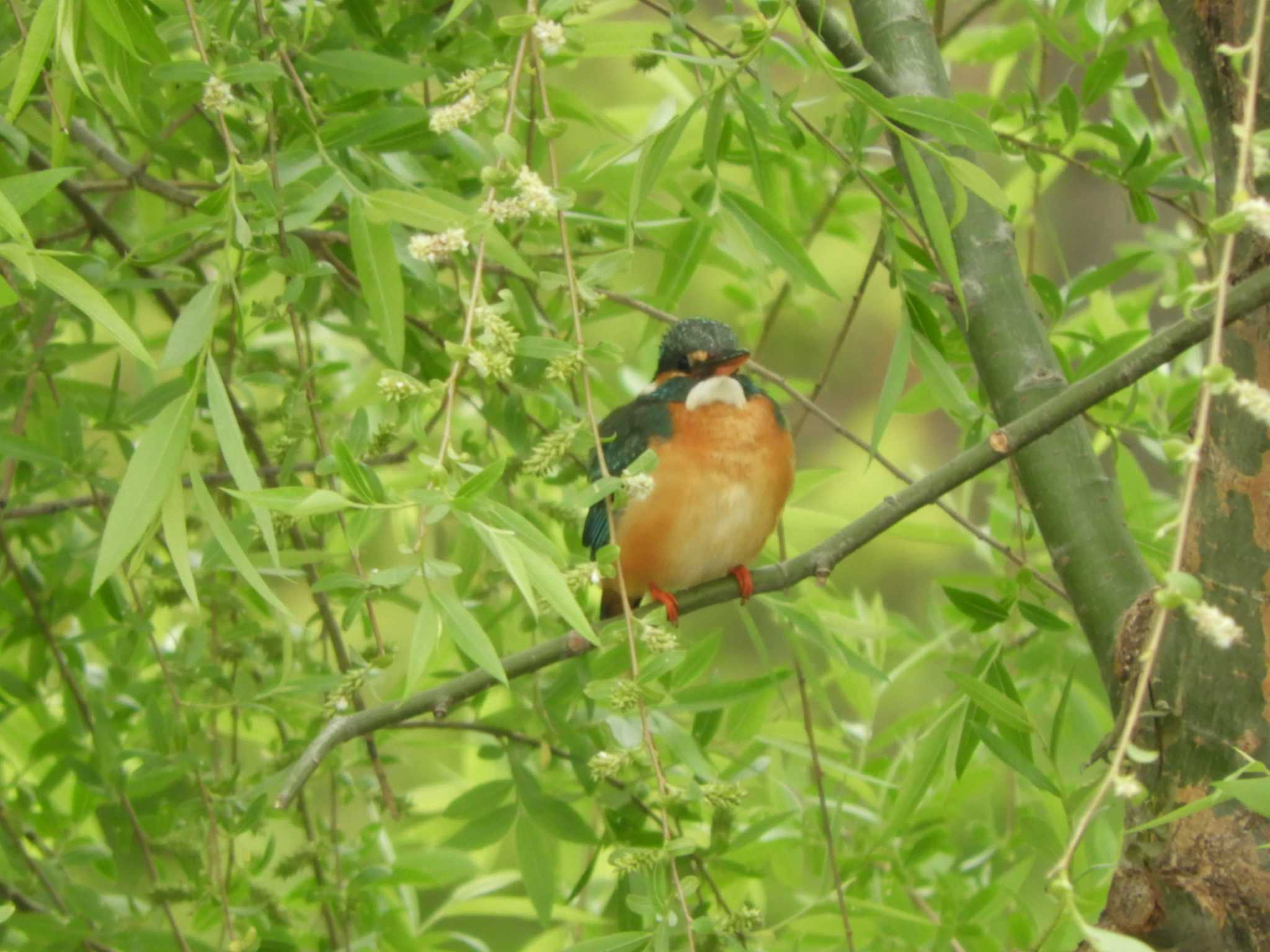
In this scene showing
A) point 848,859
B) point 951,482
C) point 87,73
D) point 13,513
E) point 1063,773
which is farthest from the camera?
point 1063,773

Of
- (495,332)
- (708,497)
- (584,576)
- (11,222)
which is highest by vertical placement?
(11,222)

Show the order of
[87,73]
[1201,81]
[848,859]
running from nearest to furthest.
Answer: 1. [1201,81]
2. [87,73]
3. [848,859]

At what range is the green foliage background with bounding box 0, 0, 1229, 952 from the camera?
1308mm

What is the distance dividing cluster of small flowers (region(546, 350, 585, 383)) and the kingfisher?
3.10ft

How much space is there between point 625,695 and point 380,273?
429mm

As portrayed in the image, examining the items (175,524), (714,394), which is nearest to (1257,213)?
(175,524)

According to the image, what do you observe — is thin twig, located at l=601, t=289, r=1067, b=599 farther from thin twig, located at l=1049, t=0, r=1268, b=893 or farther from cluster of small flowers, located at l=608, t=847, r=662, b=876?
thin twig, located at l=1049, t=0, r=1268, b=893

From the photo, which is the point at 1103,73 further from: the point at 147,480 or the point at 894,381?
the point at 147,480

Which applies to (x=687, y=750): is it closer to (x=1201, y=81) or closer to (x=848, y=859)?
(x=848, y=859)

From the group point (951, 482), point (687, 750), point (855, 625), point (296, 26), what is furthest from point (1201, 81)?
point (296, 26)

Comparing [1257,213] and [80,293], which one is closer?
[1257,213]

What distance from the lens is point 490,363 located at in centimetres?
116

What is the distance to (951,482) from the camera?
1.41m

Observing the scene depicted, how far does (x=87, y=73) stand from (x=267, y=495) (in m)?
0.82
